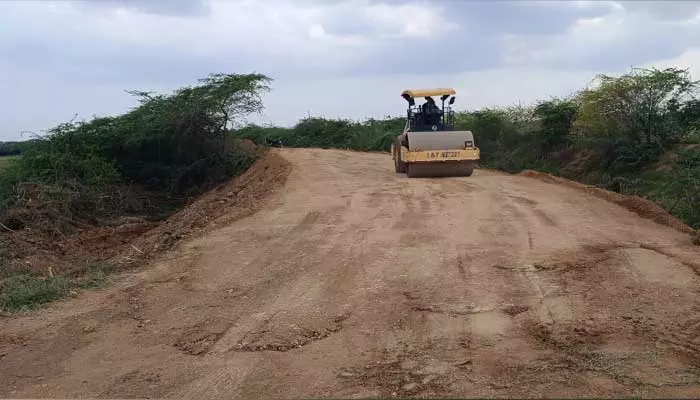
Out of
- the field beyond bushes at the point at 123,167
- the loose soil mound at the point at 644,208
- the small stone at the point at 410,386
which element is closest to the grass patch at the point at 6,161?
the field beyond bushes at the point at 123,167

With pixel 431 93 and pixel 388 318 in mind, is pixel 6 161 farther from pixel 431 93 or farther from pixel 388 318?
pixel 388 318

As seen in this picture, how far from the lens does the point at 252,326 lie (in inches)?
259

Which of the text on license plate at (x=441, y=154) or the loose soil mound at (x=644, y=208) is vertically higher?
the text on license plate at (x=441, y=154)

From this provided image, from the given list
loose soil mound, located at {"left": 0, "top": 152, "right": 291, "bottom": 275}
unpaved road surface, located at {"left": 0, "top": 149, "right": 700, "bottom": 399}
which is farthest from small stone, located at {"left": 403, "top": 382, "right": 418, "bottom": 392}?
loose soil mound, located at {"left": 0, "top": 152, "right": 291, "bottom": 275}

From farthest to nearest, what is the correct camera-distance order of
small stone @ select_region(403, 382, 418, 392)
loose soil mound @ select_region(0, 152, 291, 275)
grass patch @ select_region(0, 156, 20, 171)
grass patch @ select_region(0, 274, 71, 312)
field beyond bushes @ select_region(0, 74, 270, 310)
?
1. grass patch @ select_region(0, 156, 20, 171)
2. field beyond bushes @ select_region(0, 74, 270, 310)
3. loose soil mound @ select_region(0, 152, 291, 275)
4. grass patch @ select_region(0, 274, 71, 312)
5. small stone @ select_region(403, 382, 418, 392)

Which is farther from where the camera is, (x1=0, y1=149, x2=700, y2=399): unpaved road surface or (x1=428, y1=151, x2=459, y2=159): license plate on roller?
(x1=428, y1=151, x2=459, y2=159): license plate on roller

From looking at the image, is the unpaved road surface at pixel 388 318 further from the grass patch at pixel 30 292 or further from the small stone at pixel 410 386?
the grass patch at pixel 30 292

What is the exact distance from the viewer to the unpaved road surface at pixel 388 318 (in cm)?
522

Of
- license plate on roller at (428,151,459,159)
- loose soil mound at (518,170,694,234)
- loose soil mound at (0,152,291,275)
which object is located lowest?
loose soil mound at (0,152,291,275)

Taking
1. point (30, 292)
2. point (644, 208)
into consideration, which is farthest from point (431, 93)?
point (30, 292)

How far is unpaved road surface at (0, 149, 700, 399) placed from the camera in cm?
522

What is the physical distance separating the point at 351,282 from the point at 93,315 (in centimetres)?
285

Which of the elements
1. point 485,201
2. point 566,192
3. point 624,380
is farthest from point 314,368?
point 566,192

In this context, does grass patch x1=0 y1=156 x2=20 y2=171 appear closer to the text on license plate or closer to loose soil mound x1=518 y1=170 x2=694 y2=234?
the text on license plate
